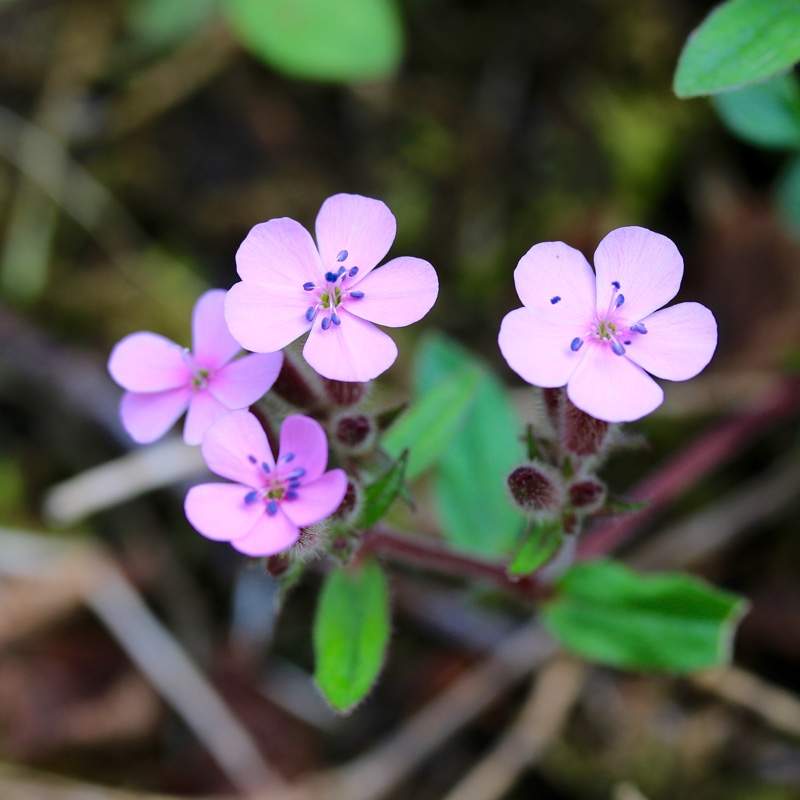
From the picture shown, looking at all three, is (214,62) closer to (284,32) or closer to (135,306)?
(284,32)

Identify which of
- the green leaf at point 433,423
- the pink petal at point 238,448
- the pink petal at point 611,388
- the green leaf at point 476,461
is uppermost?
the pink petal at point 238,448

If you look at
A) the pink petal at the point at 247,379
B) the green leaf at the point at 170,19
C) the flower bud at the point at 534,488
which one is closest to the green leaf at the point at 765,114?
the flower bud at the point at 534,488

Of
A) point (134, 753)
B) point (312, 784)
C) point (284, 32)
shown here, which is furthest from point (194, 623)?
point (284, 32)

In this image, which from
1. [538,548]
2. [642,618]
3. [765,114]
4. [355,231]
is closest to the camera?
[355,231]

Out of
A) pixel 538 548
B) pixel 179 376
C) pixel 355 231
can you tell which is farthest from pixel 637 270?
pixel 179 376

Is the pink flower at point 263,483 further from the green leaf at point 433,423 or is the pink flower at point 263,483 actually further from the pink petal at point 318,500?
the green leaf at point 433,423

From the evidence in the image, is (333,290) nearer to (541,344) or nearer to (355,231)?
(355,231)

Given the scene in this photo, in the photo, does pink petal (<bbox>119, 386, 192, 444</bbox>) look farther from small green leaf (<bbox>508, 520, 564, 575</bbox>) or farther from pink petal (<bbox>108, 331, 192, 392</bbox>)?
small green leaf (<bbox>508, 520, 564, 575</bbox>)

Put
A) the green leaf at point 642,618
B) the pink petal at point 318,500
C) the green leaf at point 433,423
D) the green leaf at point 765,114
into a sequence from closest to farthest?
1. the pink petal at point 318,500
2. the green leaf at point 642,618
3. the green leaf at point 433,423
4. the green leaf at point 765,114

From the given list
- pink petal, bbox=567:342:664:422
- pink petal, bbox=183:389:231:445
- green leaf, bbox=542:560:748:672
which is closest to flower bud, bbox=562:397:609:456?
pink petal, bbox=567:342:664:422
